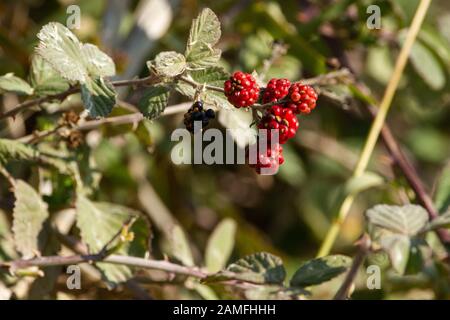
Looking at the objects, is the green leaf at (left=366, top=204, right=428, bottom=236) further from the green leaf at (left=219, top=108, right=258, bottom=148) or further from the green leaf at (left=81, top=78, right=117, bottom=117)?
the green leaf at (left=81, top=78, right=117, bottom=117)

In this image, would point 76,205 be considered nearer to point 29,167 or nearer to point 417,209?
point 29,167

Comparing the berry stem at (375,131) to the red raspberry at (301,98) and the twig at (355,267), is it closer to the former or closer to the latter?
the twig at (355,267)

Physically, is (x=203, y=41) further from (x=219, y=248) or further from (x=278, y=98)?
(x=219, y=248)

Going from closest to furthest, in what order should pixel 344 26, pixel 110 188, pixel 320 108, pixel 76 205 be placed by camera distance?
pixel 76 205 < pixel 344 26 < pixel 110 188 < pixel 320 108

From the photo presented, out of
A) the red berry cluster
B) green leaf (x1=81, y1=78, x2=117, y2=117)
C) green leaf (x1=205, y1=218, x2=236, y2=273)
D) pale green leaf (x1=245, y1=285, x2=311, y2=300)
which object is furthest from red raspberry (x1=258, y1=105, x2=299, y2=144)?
green leaf (x1=205, y1=218, x2=236, y2=273)

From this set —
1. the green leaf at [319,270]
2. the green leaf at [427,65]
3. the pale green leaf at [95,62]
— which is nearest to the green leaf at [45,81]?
the pale green leaf at [95,62]

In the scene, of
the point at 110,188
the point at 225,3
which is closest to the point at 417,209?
the point at 225,3
